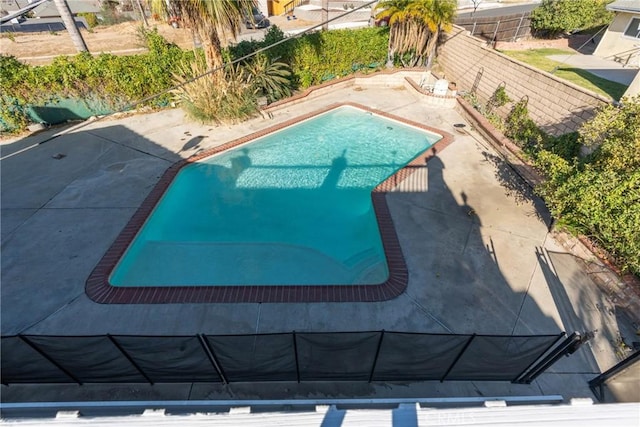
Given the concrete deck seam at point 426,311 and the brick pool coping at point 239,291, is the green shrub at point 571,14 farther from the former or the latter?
the concrete deck seam at point 426,311

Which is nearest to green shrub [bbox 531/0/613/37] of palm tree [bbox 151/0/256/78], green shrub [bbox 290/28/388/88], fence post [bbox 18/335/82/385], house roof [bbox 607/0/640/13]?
house roof [bbox 607/0/640/13]

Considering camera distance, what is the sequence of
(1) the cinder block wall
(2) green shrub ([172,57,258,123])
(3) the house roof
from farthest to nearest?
(3) the house roof < (2) green shrub ([172,57,258,123]) < (1) the cinder block wall

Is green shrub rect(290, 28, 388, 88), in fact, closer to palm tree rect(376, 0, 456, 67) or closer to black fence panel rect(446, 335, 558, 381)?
palm tree rect(376, 0, 456, 67)

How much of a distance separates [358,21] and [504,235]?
3435 centimetres

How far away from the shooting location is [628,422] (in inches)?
125

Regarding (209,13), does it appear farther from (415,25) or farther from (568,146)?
(568,146)

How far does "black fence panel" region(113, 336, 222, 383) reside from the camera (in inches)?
177

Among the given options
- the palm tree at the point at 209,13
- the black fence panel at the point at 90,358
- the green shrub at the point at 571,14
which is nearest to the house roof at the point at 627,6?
the green shrub at the point at 571,14

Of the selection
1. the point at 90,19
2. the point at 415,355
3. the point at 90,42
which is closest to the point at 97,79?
the point at 415,355

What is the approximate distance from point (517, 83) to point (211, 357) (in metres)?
17.7

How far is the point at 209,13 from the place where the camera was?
10852 millimetres

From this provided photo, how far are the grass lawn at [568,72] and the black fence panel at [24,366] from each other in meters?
21.8

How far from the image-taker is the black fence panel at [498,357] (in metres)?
4.54

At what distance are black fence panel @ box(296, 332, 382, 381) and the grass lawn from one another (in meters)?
17.4
